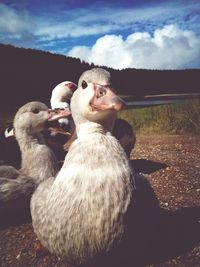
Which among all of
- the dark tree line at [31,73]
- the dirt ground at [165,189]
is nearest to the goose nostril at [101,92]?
the dirt ground at [165,189]

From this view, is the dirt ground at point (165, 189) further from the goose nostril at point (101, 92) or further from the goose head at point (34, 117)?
the goose nostril at point (101, 92)

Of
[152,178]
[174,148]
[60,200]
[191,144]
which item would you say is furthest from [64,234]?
[191,144]

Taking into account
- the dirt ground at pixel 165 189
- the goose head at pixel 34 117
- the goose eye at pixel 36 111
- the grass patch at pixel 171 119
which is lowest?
the dirt ground at pixel 165 189

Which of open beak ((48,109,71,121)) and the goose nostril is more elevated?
the goose nostril

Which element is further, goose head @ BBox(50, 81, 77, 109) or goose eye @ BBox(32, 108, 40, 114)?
goose head @ BBox(50, 81, 77, 109)

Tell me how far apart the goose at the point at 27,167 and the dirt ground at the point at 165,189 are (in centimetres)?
30

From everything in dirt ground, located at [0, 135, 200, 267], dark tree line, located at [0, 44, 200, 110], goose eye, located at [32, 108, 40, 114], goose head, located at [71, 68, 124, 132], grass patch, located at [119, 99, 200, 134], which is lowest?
dirt ground, located at [0, 135, 200, 267]

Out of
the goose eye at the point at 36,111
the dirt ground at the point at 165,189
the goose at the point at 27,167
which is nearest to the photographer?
the dirt ground at the point at 165,189

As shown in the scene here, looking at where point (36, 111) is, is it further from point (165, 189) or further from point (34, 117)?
point (165, 189)

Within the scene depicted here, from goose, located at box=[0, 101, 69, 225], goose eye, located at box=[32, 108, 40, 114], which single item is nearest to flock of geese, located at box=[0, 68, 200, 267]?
goose, located at box=[0, 101, 69, 225]

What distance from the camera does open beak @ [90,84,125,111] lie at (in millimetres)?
3117

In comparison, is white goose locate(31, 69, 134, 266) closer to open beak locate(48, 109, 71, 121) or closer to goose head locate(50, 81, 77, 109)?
open beak locate(48, 109, 71, 121)

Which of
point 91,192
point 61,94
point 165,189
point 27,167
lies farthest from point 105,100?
point 61,94

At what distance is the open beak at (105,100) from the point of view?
3.12 metres
